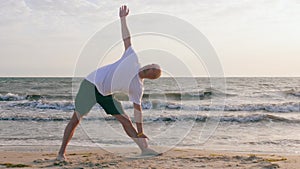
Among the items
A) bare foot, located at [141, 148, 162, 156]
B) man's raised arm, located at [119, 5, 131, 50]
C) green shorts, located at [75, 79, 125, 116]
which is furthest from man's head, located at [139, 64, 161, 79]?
bare foot, located at [141, 148, 162, 156]

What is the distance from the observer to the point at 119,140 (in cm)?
823

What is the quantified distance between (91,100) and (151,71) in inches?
38.8

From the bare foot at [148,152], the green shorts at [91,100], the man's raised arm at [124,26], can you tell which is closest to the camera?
the man's raised arm at [124,26]

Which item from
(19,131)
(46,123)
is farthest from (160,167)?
(46,123)

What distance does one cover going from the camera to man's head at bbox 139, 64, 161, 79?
466 cm

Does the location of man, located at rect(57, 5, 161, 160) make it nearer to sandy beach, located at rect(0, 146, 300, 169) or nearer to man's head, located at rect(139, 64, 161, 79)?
man's head, located at rect(139, 64, 161, 79)

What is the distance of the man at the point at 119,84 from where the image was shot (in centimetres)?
474

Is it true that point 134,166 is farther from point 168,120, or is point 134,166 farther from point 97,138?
point 168,120

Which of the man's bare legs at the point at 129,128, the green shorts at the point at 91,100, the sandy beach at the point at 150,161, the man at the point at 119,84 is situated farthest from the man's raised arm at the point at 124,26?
the sandy beach at the point at 150,161

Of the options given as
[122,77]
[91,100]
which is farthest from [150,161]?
[122,77]

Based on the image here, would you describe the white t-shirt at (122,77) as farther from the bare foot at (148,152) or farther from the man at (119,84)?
the bare foot at (148,152)

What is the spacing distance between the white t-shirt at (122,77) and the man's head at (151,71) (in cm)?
6

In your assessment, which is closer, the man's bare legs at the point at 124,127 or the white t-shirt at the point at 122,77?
the white t-shirt at the point at 122,77

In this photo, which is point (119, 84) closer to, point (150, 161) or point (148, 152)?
point (150, 161)
